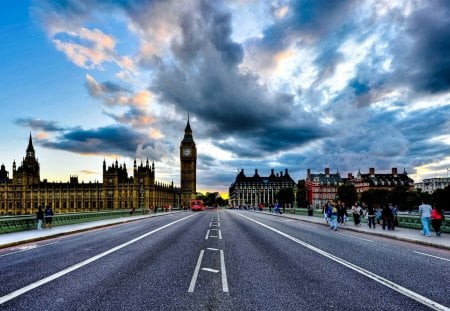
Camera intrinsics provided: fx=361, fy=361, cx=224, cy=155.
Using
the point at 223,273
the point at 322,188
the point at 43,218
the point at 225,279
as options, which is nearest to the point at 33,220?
the point at 43,218

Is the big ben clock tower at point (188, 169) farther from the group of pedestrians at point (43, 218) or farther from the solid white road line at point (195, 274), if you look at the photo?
the solid white road line at point (195, 274)

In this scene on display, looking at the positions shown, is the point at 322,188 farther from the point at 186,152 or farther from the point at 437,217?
the point at 437,217

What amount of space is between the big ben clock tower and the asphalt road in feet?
536

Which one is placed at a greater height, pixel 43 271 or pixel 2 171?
pixel 2 171

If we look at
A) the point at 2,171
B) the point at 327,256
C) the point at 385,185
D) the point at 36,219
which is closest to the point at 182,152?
the point at 2,171

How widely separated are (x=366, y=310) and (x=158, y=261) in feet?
21.9

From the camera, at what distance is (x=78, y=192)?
136m

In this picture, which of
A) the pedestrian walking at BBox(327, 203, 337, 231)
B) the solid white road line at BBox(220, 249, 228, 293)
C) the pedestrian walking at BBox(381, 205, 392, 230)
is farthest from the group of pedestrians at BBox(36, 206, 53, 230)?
the pedestrian walking at BBox(381, 205, 392, 230)

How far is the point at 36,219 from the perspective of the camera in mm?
25203

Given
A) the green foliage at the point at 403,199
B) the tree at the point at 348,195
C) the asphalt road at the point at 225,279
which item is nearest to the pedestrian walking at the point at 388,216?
the asphalt road at the point at 225,279

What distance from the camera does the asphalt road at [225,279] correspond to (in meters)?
6.54

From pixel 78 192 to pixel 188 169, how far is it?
2372 inches

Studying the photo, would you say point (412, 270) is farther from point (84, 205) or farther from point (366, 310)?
point (84, 205)

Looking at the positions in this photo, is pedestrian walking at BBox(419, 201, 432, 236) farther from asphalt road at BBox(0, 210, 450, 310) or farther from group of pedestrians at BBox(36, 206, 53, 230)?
group of pedestrians at BBox(36, 206, 53, 230)
